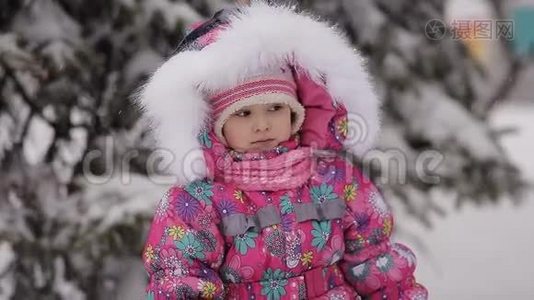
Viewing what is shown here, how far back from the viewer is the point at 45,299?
10.7 feet

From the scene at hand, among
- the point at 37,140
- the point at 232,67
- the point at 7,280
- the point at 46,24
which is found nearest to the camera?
the point at 232,67

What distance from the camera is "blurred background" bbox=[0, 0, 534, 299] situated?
9.99 feet

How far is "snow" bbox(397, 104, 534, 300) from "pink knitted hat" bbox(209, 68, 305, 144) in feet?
6.14

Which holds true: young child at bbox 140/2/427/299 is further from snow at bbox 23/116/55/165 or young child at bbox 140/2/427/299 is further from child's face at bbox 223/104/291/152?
snow at bbox 23/116/55/165

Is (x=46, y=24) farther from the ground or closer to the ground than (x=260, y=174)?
farther from the ground

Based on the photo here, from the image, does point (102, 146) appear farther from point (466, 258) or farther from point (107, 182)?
point (466, 258)

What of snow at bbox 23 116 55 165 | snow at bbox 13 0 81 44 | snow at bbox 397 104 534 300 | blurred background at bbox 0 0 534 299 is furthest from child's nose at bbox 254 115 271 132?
snow at bbox 397 104 534 300

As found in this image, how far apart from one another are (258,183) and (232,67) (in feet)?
0.83

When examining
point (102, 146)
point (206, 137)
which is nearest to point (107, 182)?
point (102, 146)

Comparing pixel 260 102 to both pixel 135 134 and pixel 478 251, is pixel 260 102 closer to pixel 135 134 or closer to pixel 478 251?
pixel 135 134

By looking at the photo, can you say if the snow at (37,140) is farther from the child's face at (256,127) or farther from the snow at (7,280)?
the child's face at (256,127)

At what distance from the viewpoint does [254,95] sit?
175cm

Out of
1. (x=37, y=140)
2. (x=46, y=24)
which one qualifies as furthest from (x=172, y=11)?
(x=37, y=140)

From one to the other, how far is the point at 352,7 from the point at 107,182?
46.9 inches
